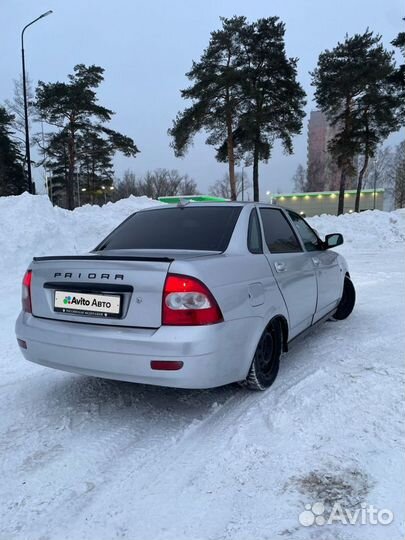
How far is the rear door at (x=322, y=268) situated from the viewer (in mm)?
4492

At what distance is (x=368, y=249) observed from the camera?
625 inches

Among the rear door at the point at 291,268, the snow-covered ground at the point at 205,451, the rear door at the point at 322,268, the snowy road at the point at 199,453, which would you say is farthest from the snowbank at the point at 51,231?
the rear door at the point at 291,268

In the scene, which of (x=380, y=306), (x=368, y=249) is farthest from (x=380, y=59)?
(x=380, y=306)

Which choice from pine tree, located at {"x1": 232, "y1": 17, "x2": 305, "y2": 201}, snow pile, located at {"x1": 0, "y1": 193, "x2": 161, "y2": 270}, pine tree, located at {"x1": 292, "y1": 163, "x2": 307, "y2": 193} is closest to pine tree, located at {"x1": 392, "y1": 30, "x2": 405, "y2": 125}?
pine tree, located at {"x1": 232, "y1": 17, "x2": 305, "y2": 201}

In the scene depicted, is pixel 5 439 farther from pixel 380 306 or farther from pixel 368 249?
pixel 368 249

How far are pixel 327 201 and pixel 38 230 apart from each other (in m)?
53.5

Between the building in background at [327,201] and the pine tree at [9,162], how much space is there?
32648 millimetres

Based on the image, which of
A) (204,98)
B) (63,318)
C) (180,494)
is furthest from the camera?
(204,98)

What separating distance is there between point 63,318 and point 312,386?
2.05 m

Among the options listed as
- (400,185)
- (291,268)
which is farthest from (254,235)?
(400,185)

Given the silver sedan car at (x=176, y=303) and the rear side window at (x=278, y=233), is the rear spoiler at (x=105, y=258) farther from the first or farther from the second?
the rear side window at (x=278, y=233)

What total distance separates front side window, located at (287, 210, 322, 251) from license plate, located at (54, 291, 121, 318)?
96.3 inches

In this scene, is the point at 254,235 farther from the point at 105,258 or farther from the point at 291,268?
the point at 105,258

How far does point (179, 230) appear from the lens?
11.8ft
